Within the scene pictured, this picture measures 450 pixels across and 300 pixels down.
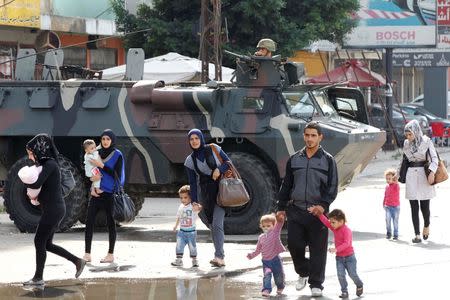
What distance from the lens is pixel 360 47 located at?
4281cm

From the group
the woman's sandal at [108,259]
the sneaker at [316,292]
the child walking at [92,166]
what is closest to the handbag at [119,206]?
the child walking at [92,166]

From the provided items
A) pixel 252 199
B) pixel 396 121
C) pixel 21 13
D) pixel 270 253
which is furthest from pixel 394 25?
pixel 270 253

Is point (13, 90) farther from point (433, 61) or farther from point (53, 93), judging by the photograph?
point (433, 61)

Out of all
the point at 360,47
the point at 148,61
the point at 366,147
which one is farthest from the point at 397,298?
the point at 360,47

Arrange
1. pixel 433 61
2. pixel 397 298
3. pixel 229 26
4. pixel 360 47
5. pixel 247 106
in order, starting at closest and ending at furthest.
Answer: pixel 397 298 < pixel 247 106 < pixel 229 26 < pixel 360 47 < pixel 433 61

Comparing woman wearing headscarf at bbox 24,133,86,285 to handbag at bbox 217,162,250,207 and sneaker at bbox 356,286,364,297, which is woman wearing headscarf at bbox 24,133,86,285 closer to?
handbag at bbox 217,162,250,207

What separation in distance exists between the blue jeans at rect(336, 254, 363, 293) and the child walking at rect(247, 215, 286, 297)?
549 mm

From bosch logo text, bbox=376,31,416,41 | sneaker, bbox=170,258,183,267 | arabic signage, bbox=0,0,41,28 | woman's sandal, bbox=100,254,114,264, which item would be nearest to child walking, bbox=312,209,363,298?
sneaker, bbox=170,258,183,267

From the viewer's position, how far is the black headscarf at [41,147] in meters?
12.6

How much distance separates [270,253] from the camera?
1214cm

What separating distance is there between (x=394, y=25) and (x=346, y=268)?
104 feet

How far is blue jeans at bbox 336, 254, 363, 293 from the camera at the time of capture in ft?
39.6

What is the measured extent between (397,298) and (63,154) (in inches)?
326

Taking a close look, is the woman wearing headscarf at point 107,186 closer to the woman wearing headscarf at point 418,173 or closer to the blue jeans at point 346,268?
the blue jeans at point 346,268
